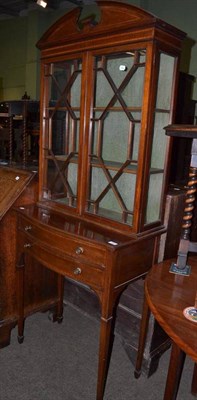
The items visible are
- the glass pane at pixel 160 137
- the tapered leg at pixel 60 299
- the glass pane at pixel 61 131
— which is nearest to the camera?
the glass pane at pixel 160 137

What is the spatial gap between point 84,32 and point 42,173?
2.86ft

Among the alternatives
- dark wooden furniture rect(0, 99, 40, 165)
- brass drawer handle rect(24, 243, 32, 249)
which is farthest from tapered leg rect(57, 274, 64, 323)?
dark wooden furniture rect(0, 99, 40, 165)

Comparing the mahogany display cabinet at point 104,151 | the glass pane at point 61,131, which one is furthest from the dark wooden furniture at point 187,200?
the glass pane at point 61,131

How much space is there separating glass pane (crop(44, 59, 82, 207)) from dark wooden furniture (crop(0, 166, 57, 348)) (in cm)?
14

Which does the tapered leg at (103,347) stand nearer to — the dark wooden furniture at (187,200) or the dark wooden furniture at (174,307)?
the dark wooden furniture at (174,307)

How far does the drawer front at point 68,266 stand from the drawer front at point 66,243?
0.08 feet

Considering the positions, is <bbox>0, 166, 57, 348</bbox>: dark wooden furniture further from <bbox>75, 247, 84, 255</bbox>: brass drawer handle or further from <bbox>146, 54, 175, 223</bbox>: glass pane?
<bbox>146, 54, 175, 223</bbox>: glass pane

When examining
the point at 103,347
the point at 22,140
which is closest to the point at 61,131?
the point at 22,140

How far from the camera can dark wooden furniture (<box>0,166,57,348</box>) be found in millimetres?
2068

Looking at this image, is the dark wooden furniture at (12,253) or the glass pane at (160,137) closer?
the glass pane at (160,137)

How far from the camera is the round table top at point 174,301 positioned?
3.58 feet

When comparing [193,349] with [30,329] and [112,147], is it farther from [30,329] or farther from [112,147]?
[30,329]

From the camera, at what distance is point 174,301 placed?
1.30 m

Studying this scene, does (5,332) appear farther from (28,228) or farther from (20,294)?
(28,228)
